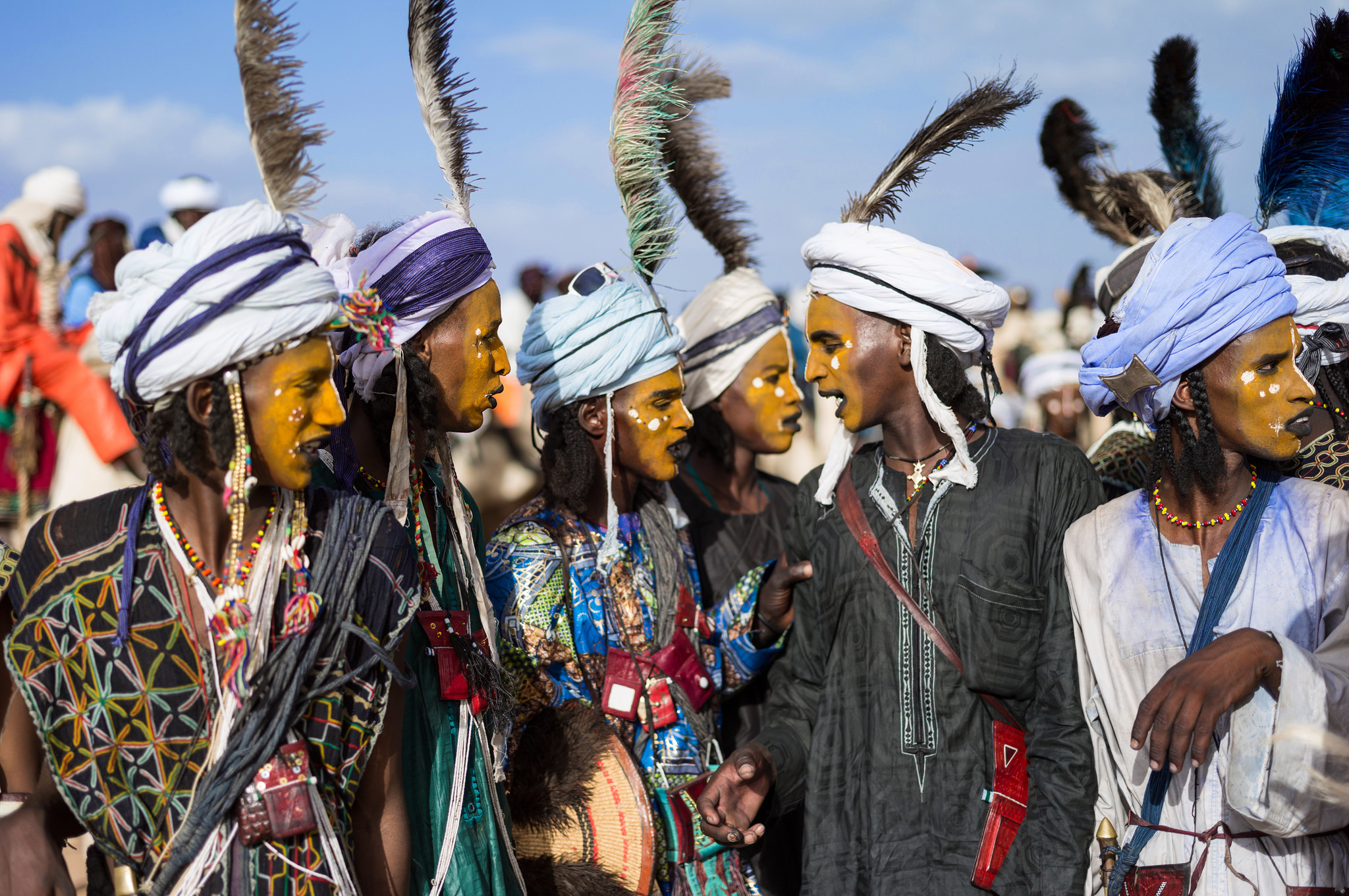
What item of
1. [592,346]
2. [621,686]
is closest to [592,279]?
[592,346]

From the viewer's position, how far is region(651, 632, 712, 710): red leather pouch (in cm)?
372

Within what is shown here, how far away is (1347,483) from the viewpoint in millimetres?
3213

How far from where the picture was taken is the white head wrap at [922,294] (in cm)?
338

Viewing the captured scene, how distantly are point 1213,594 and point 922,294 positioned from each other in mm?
1161

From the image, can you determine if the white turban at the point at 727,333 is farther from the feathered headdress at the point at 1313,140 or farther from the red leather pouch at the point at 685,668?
the feathered headdress at the point at 1313,140

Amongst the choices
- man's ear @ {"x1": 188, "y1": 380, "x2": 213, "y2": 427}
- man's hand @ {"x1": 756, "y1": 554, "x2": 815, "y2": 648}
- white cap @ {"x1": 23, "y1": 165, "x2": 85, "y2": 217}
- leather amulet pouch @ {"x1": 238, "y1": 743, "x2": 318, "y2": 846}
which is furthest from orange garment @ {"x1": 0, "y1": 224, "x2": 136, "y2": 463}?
leather amulet pouch @ {"x1": 238, "y1": 743, "x2": 318, "y2": 846}

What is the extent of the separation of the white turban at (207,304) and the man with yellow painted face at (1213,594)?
6.53 ft

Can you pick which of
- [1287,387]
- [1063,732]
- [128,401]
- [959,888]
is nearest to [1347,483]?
[1287,387]

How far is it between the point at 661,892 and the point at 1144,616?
166 centimetres

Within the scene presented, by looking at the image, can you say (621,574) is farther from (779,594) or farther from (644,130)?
(644,130)

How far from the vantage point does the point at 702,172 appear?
4965 millimetres

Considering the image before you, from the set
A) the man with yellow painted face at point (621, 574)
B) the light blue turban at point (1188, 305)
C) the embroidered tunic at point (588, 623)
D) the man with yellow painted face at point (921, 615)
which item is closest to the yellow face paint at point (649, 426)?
the man with yellow painted face at point (621, 574)

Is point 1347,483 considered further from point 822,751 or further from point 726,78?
point 726,78

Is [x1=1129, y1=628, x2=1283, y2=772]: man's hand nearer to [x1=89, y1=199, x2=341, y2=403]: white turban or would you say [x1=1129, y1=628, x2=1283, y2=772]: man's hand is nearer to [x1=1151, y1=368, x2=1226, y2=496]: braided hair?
[x1=1151, y1=368, x2=1226, y2=496]: braided hair
